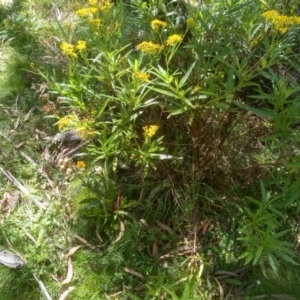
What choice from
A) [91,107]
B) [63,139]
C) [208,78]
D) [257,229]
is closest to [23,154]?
[63,139]

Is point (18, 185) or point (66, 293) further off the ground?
point (18, 185)

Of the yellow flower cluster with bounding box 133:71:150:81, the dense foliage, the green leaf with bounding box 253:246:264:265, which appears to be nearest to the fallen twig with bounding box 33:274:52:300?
the dense foliage

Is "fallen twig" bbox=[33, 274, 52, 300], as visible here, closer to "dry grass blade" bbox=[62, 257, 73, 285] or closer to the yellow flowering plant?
"dry grass blade" bbox=[62, 257, 73, 285]

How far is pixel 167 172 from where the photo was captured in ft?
7.55

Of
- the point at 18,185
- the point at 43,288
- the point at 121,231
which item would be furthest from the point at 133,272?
the point at 18,185

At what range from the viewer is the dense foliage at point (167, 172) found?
6.66 ft

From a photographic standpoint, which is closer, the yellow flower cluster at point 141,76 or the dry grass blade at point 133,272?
the yellow flower cluster at point 141,76

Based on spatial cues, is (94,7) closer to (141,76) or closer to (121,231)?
(141,76)

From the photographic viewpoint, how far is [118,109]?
2252 mm

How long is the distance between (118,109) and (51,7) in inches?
60.6

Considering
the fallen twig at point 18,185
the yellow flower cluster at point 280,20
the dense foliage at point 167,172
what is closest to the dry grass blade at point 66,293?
the dense foliage at point 167,172

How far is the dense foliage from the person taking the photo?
2.03 metres

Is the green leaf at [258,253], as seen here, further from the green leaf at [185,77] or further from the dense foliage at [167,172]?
the green leaf at [185,77]

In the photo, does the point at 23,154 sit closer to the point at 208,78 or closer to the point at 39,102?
the point at 39,102
